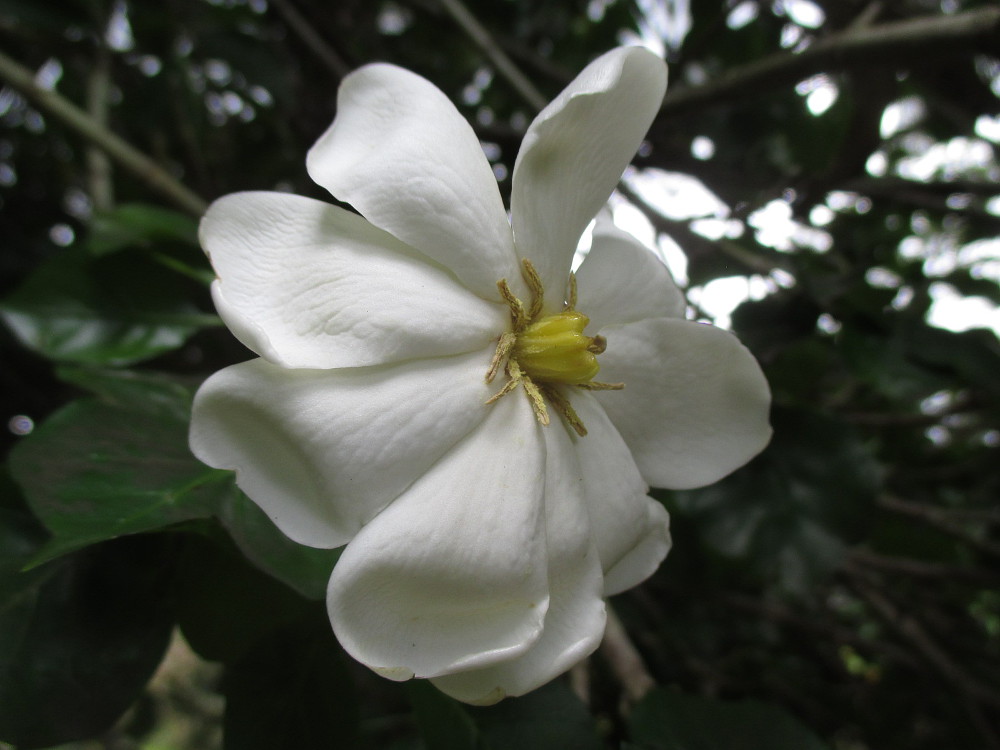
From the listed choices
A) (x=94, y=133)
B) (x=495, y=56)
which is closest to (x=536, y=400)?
(x=495, y=56)

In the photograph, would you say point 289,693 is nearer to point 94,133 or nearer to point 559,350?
point 559,350

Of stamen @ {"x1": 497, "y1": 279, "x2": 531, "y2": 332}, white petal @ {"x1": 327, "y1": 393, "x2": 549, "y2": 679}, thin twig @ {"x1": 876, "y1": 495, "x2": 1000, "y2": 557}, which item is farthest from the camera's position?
thin twig @ {"x1": 876, "y1": 495, "x2": 1000, "y2": 557}

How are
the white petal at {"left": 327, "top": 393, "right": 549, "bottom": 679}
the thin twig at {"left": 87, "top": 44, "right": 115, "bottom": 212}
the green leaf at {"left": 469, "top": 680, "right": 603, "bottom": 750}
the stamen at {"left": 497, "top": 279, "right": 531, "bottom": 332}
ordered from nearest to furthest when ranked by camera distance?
the white petal at {"left": 327, "top": 393, "right": 549, "bottom": 679} → the stamen at {"left": 497, "top": 279, "right": 531, "bottom": 332} → the green leaf at {"left": 469, "top": 680, "right": 603, "bottom": 750} → the thin twig at {"left": 87, "top": 44, "right": 115, "bottom": 212}

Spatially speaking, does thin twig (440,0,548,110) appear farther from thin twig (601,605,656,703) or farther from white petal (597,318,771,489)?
thin twig (601,605,656,703)

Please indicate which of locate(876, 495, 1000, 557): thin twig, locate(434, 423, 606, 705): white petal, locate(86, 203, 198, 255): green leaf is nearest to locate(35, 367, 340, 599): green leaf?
locate(434, 423, 606, 705): white petal

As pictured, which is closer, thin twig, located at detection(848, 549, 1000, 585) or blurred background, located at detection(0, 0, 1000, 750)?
blurred background, located at detection(0, 0, 1000, 750)

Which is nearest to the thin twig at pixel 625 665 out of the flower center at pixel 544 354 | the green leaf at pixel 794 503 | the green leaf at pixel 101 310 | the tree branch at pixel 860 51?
the green leaf at pixel 794 503

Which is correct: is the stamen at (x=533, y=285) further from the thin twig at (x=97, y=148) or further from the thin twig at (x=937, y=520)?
the thin twig at (x=937, y=520)
